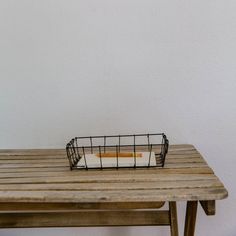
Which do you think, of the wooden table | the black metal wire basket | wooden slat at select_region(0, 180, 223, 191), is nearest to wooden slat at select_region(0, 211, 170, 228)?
the wooden table

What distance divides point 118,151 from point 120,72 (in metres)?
0.29

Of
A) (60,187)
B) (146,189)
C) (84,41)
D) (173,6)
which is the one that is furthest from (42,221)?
(173,6)

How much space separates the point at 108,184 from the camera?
2.25ft

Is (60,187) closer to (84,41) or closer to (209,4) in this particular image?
(84,41)

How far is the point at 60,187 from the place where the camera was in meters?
0.68

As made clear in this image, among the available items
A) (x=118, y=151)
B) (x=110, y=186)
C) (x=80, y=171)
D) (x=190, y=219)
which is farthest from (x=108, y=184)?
(x=190, y=219)

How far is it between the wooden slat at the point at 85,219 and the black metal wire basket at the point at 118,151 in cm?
21

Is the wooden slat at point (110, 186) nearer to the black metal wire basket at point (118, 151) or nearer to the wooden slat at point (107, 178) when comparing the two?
the wooden slat at point (107, 178)

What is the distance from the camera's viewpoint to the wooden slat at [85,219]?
37.6 inches

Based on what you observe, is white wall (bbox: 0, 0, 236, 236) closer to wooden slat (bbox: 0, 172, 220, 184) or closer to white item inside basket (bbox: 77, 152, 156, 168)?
white item inside basket (bbox: 77, 152, 156, 168)

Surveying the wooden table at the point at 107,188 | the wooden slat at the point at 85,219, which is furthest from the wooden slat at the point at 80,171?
the wooden slat at the point at 85,219

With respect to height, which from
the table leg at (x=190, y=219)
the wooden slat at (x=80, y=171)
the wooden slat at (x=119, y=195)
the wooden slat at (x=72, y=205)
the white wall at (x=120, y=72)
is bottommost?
the table leg at (x=190, y=219)

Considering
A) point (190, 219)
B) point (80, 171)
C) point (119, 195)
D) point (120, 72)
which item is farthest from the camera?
point (120, 72)

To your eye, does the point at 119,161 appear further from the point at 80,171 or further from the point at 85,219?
the point at 85,219
